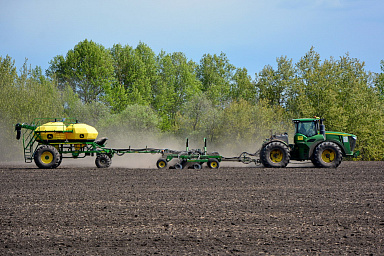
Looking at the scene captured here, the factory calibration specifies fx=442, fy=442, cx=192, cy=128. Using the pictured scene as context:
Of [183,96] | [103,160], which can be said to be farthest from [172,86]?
[103,160]

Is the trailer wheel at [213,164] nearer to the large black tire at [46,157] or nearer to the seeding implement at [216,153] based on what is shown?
the seeding implement at [216,153]

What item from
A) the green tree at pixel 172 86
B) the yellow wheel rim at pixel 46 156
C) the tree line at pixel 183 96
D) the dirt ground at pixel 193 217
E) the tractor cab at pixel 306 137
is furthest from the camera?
the green tree at pixel 172 86

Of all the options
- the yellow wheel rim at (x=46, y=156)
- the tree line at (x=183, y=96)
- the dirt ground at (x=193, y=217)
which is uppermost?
the tree line at (x=183, y=96)

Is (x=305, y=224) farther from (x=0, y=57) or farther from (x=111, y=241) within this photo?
(x=0, y=57)

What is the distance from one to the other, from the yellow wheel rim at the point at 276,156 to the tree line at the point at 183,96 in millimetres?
19588

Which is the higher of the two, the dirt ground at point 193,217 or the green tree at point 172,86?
the green tree at point 172,86

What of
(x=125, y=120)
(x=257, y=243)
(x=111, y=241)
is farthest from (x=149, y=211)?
(x=125, y=120)

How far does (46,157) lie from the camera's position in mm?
21922

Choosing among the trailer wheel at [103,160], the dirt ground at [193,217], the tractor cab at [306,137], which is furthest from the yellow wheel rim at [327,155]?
the trailer wheel at [103,160]

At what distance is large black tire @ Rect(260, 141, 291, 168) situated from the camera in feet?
69.1

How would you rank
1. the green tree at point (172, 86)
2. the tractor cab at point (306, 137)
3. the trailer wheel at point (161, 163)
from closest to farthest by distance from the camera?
the tractor cab at point (306, 137), the trailer wheel at point (161, 163), the green tree at point (172, 86)

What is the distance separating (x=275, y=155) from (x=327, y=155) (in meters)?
2.51

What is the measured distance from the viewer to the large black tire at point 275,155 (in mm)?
21062

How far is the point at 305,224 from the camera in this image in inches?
342
